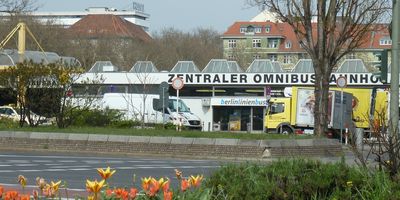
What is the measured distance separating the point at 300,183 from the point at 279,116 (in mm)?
42317

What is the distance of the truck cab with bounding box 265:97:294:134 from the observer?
49.7m

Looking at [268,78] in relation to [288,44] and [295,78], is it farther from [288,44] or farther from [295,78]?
[288,44]

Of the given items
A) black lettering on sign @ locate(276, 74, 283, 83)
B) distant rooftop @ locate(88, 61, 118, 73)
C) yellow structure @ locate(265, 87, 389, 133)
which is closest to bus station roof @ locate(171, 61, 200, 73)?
distant rooftop @ locate(88, 61, 118, 73)

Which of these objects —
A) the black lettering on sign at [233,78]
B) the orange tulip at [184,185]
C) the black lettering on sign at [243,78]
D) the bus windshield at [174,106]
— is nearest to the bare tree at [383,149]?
the orange tulip at [184,185]

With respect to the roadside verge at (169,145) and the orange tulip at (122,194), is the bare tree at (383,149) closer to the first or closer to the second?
the orange tulip at (122,194)

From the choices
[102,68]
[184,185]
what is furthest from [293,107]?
[184,185]

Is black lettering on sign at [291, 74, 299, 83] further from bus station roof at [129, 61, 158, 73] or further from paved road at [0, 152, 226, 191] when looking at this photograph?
paved road at [0, 152, 226, 191]

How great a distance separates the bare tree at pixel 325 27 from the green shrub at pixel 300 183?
2632cm

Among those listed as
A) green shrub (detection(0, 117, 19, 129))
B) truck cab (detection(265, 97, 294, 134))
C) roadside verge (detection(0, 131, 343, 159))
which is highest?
truck cab (detection(265, 97, 294, 134))

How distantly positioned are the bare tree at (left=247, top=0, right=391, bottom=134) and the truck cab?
13495 millimetres

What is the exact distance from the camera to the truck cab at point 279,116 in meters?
49.7

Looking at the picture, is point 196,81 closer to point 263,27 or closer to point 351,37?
point 351,37

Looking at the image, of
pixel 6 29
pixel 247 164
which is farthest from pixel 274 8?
pixel 6 29

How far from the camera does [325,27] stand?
113 ft
